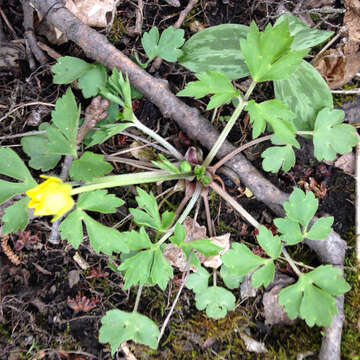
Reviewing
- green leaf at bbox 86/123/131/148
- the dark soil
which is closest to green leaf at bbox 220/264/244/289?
the dark soil

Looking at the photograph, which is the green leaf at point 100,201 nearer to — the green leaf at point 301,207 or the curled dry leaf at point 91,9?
the green leaf at point 301,207

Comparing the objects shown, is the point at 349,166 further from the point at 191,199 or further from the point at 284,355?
the point at 284,355

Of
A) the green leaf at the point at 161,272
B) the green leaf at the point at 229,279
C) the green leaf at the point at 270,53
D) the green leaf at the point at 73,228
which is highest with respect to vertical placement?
the green leaf at the point at 270,53

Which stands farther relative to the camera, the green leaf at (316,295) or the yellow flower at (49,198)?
the green leaf at (316,295)

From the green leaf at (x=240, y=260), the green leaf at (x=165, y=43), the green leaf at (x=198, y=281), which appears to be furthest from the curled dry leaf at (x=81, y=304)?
the green leaf at (x=165, y=43)

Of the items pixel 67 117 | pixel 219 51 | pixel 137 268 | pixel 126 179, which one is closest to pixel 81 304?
pixel 137 268

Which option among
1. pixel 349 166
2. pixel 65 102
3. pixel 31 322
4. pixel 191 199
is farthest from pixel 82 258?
pixel 349 166

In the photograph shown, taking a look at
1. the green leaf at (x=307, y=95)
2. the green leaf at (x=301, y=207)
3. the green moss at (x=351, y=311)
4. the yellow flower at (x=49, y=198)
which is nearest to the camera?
the yellow flower at (x=49, y=198)

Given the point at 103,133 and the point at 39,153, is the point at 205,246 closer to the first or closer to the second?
the point at 103,133
